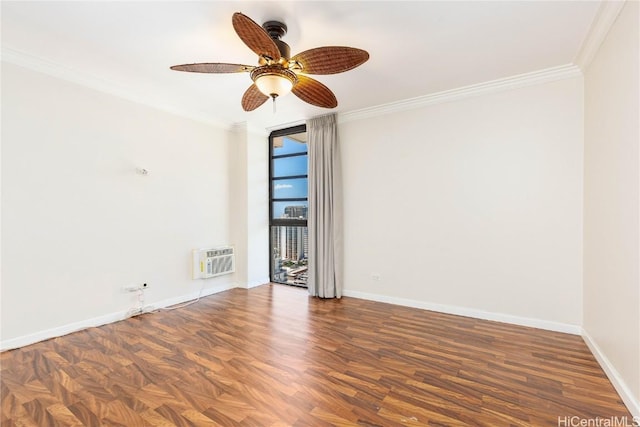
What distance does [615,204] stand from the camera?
2.18m

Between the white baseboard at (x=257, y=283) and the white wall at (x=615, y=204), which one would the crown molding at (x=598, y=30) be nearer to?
the white wall at (x=615, y=204)

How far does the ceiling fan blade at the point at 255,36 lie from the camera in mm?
1759

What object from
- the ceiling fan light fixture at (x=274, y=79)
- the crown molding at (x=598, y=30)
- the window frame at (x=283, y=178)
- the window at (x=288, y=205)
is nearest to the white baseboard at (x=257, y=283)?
the window at (x=288, y=205)

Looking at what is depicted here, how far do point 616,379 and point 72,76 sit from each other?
541 cm

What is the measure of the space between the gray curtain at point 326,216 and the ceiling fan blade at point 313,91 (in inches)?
60.2

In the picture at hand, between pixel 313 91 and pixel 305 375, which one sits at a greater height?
pixel 313 91

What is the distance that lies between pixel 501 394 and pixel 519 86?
3040 millimetres

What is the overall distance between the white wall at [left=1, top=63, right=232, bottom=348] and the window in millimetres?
1327

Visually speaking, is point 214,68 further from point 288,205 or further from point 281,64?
point 288,205

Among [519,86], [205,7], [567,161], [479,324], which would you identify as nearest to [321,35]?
[205,7]

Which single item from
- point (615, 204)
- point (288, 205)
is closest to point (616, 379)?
point (615, 204)

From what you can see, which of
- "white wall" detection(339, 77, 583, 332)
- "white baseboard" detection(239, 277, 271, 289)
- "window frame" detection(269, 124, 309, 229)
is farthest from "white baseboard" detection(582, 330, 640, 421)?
"white baseboard" detection(239, 277, 271, 289)

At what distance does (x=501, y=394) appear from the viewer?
205cm

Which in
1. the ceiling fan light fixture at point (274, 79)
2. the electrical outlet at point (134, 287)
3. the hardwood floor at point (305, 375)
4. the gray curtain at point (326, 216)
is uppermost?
the ceiling fan light fixture at point (274, 79)
